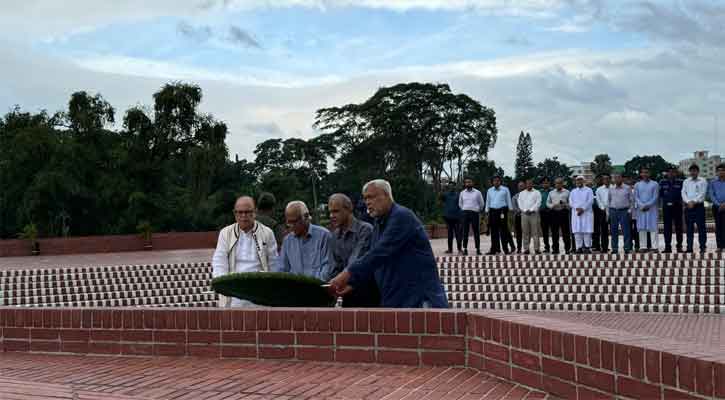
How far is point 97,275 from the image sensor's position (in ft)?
56.4

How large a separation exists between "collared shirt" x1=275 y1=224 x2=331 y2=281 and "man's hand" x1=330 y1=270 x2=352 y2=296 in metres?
0.99

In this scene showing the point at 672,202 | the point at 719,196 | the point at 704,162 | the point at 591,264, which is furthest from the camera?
the point at 704,162

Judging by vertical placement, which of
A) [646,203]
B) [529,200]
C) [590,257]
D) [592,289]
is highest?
[529,200]

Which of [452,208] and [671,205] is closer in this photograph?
[671,205]

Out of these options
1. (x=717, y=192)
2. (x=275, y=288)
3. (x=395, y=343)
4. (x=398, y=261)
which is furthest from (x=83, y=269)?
(x=395, y=343)

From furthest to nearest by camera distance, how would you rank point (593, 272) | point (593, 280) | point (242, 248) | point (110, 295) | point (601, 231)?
point (601, 231)
point (110, 295)
point (593, 272)
point (593, 280)
point (242, 248)

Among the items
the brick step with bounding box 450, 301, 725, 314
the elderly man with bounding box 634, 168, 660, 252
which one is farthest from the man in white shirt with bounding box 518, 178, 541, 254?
the brick step with bounding box 450, 301, 725, 314

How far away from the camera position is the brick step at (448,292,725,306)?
38.8 ft

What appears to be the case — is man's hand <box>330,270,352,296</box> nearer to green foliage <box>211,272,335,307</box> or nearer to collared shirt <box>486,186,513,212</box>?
green foliage <box>211,272,335,307</box>

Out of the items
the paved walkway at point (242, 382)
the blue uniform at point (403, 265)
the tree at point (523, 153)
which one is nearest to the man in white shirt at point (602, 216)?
the blue uniform at point (403, 265)

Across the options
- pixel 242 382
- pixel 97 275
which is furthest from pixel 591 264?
pixel 242 382

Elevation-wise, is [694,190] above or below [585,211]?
above

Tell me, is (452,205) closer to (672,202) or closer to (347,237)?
(672,202)

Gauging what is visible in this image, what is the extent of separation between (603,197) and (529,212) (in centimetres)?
151
